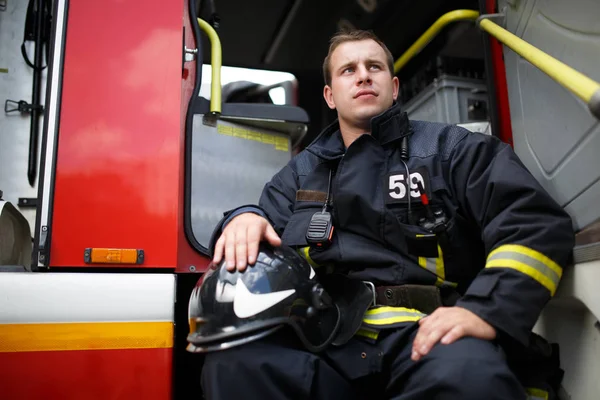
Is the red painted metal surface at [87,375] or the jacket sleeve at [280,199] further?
the jacket sleeve at [280,199]

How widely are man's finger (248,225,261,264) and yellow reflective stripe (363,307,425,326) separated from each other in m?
0.34

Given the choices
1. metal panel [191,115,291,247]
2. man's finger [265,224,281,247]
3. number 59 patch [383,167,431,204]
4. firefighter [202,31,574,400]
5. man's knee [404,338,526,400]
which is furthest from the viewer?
metal panel [191,115,291,247]

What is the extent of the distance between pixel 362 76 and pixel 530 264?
85cm

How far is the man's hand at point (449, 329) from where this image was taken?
3.54 feet

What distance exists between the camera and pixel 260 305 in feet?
3.86

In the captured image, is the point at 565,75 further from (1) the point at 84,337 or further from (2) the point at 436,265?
(1) the point at 84,337

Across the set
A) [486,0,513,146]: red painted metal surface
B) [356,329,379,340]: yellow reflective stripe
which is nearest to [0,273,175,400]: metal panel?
[356,329,379,340]: yellow reflective stripe

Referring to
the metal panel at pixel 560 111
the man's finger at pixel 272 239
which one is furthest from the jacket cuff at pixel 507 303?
the man's finger at pixel 272 239

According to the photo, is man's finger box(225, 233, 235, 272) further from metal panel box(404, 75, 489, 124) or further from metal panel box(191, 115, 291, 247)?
metal panel box(404, 75, 489, 124)

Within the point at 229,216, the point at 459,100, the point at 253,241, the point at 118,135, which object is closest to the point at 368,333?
the point at 253,241

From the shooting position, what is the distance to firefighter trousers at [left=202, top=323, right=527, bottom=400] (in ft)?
3.31

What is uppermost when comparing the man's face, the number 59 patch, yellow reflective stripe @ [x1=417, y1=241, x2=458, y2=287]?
the man's face

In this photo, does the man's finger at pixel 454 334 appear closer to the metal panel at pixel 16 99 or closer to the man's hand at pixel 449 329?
the man's hand at pixel 449 329

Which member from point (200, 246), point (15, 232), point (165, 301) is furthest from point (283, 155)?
point (15, 232)
